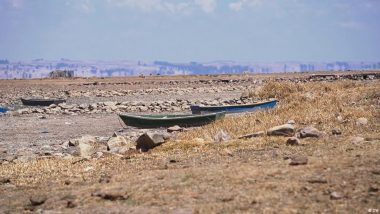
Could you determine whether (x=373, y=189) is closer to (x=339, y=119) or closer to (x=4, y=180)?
(x=4, y=180)

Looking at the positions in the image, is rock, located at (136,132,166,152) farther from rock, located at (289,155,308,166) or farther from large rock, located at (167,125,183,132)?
large rock, located at (167,125,183,132)

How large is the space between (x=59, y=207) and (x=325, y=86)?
64.2 ft

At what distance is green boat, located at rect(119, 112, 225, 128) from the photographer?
18.4m

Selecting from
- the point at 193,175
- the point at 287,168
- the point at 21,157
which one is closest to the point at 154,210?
the point at 193,175

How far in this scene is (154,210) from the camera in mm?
6332

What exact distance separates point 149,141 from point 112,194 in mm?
4314

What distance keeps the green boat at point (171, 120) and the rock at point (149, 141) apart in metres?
6.80

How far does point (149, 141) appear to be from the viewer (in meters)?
11.3

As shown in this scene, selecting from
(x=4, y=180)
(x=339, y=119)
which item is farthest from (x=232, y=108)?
(x=4, y=180)

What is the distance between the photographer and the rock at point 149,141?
36.8 ft

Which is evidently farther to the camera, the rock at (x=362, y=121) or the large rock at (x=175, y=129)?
the large rock at (x=175, y=129)

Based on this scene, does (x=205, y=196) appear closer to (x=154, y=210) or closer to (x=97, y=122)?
(x=154, y=210)

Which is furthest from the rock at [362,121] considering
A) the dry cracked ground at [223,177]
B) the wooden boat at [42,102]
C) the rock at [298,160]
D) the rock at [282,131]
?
the wooden boat at [42,102]

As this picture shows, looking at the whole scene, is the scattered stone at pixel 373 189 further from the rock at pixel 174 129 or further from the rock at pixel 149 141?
the rock at pixel 174 129
